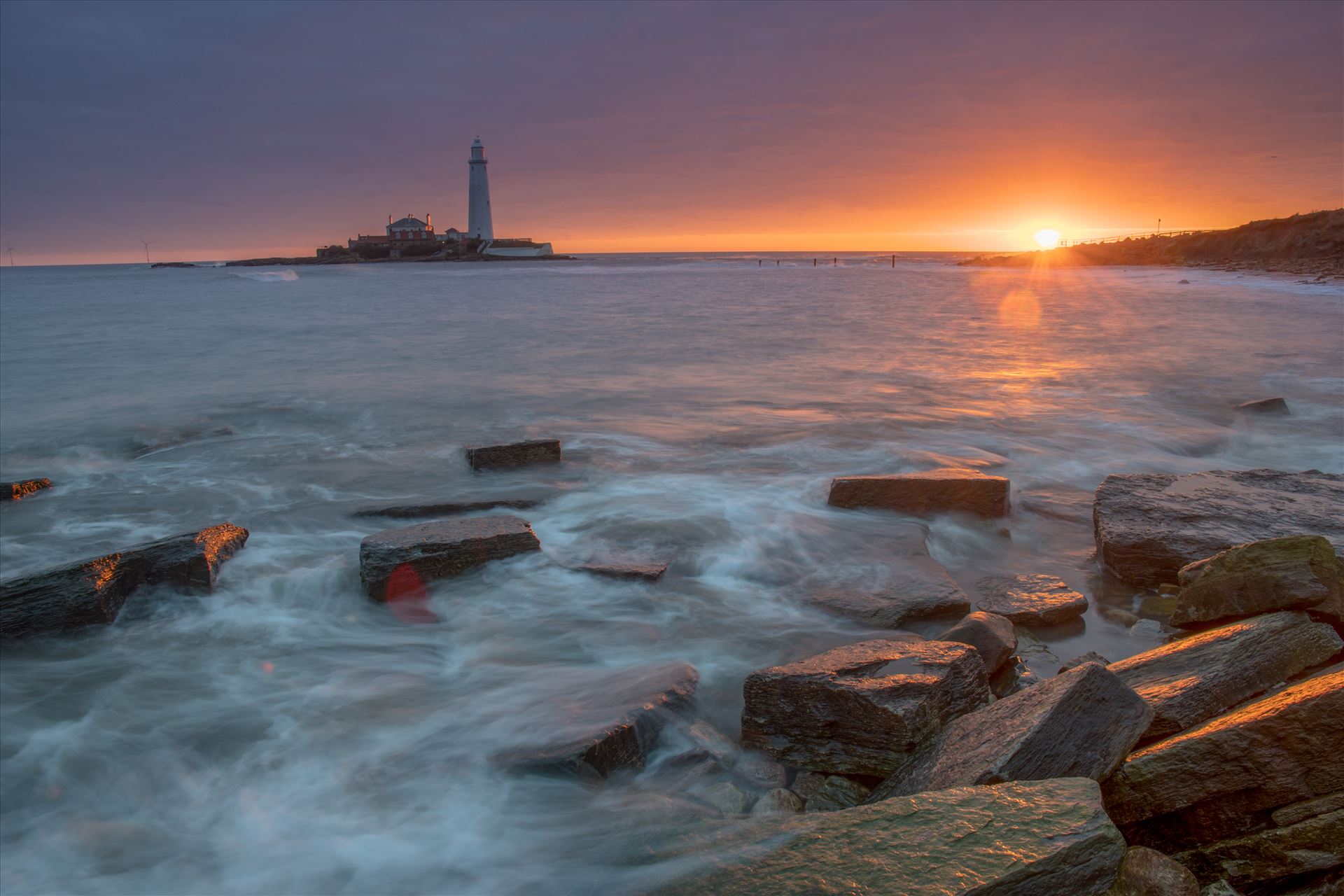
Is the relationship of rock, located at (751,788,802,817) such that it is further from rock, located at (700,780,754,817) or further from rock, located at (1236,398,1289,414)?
rock, located at (1236,398,1289,414)

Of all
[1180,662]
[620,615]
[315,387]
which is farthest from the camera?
[315,387]

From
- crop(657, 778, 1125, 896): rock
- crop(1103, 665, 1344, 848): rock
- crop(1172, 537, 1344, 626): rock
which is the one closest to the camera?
crop(657, 778, 1125, 896): rock

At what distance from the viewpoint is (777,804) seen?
289 cm

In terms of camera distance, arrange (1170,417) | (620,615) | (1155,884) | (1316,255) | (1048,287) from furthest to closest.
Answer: (1316,255) → (1048,287) → (1170,417) → (620,615) → (1155,884)

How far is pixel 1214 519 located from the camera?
4.88 m

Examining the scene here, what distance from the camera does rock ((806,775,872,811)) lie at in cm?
288

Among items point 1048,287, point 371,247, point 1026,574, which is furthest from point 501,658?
point 371,247

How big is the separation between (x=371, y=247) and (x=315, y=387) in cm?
9158

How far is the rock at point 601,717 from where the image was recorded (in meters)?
3.17

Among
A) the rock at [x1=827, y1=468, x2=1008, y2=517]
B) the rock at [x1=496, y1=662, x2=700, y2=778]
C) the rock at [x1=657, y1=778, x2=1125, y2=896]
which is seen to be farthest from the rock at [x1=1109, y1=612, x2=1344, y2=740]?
the rock at [x1=827, y1=468, x2=1008, y2=517]

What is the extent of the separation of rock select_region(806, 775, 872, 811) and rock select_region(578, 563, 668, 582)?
90.7 inches

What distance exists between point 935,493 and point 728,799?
12.2 ft

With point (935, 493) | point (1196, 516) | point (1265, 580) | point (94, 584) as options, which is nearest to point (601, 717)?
point (1265, 580)

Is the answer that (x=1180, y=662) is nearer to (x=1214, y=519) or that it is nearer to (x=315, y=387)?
(x=1214, y=519)
